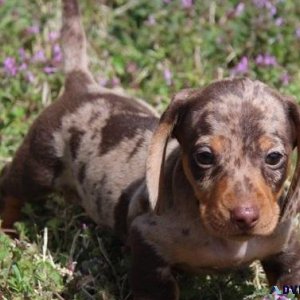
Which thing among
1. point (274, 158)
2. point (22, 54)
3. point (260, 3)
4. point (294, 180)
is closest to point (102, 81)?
point (22, 54)

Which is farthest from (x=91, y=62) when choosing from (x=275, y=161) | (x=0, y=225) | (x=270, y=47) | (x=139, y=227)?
(x=275, y=161)

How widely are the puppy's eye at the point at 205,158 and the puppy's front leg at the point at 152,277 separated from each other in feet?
1.71

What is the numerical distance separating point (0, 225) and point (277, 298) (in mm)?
2141

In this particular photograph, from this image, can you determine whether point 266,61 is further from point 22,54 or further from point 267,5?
point 22,54

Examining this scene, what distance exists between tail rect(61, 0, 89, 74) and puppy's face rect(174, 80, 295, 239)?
1619 mm

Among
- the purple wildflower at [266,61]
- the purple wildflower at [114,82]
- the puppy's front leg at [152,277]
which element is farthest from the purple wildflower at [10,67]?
the puppy's front leg at [152,277]

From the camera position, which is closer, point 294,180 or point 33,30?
point 294,180

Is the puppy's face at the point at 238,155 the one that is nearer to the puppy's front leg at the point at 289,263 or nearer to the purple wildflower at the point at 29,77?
the puppy's front leg at the point at 289,263

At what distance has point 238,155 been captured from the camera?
3.80 meters

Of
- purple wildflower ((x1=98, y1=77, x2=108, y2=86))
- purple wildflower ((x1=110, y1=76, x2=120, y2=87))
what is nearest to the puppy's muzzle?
purple wildflower ((x1=98, y1=77, x2=108, y2=86))

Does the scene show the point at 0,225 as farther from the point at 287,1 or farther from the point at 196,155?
the point at 287,1

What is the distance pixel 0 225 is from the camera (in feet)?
17.7

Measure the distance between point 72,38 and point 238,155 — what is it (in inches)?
79.7

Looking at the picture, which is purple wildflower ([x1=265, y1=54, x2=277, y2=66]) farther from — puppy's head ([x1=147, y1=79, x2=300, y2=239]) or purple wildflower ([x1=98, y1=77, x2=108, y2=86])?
puppy's head ([x1=147, y1=79, x2=300, y2=239])
